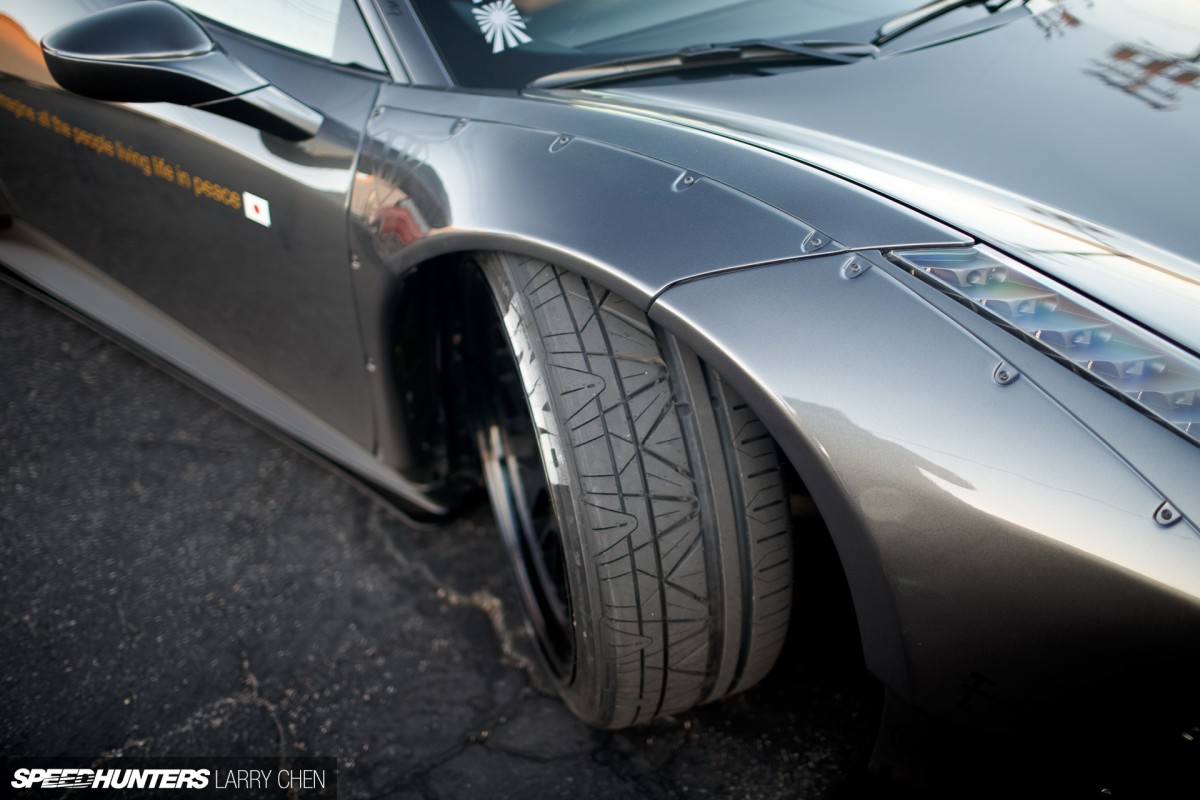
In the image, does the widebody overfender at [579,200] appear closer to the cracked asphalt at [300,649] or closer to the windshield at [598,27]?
the windshield at [598,27]

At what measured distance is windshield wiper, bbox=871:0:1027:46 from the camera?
4.83 ft

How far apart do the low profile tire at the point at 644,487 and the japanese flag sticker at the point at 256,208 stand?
48cm

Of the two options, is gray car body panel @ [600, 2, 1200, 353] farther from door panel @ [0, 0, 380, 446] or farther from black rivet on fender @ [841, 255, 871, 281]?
door panel @ [0, 0, 380, 446]

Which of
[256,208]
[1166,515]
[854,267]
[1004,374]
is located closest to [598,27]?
[256,208]

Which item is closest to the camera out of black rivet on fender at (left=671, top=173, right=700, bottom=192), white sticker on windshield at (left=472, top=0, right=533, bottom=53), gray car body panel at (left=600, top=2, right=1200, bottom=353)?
gray car body panel at (left=600, top=2, right=1200, bottom=353)

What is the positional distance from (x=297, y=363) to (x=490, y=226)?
0.69 metres

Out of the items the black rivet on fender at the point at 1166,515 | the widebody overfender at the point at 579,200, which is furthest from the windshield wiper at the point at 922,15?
the black rivet on fender at the point at 1166,515

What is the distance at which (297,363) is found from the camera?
1712mm

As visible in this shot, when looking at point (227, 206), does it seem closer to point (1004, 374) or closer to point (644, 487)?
point (644, 487)

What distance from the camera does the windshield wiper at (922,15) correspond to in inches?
57.9

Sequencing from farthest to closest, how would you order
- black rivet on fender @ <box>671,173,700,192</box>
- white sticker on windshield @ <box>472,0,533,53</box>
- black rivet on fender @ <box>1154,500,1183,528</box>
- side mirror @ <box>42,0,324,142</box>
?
white sticker on windshield @ <box>472,0,533,53</box>
side mirror @ <box>42,0,324,142</box>
black rivet on fender @ <box>671,173,700,192</box>
black rivet on fender @ <box>1154,500,1183,528</box>

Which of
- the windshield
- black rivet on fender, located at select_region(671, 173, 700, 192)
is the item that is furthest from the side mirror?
black rivet on fender, located at select_region(671, 173, 700, 192)

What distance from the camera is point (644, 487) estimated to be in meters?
1.15

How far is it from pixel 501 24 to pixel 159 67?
55 cm
